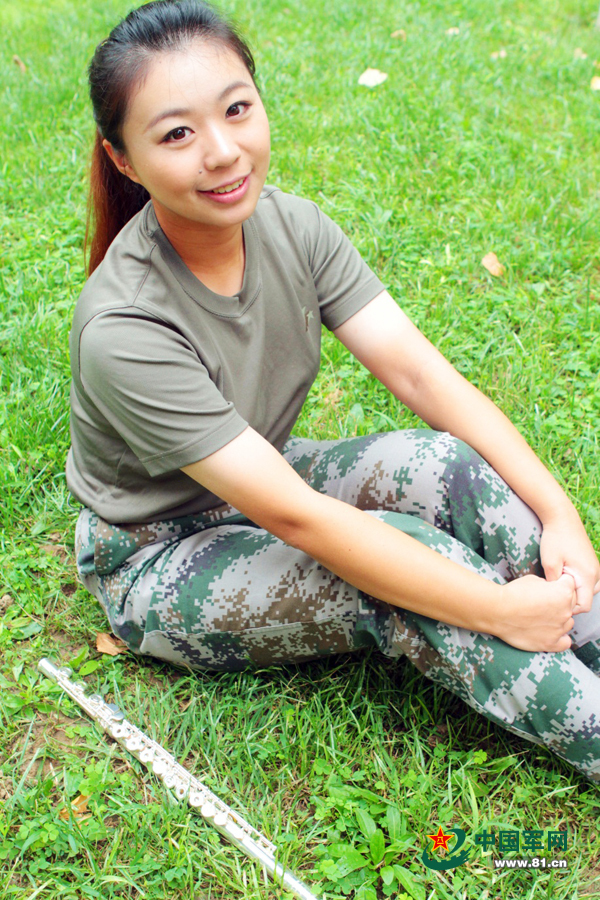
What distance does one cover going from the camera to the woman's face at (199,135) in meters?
1.54

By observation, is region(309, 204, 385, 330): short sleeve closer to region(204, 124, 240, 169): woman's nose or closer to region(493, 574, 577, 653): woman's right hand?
region(204, 124, 240, 169): woman's nose

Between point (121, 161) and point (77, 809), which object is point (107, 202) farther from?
point (77, 809)

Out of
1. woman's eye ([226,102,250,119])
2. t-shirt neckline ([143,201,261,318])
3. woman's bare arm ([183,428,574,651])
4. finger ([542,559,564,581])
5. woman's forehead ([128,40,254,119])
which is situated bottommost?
finger ([542,559,564,581])

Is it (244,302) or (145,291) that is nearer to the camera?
(145,291)

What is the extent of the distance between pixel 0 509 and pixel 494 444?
1.43 metres

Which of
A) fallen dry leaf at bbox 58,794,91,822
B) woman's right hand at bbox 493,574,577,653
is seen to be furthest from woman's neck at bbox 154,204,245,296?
fallen dry leaf at bbox 58,794,91,822

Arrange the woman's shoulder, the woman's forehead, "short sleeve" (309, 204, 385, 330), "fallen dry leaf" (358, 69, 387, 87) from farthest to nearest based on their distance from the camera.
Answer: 1. "fallen dry leaf" (358, 69, 387, 87)
2. "short sleeve" (309, 204, 385, 330)
3. the woman's shoulder
4. the woman's forehead

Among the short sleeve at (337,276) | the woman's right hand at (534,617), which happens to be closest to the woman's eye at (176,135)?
the short sleeve at (337,276)

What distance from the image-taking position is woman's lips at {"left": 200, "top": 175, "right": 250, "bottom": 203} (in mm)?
1618

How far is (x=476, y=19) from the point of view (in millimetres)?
5027

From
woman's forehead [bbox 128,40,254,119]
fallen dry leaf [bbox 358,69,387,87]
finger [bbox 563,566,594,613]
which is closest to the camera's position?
woman's forehead [bbox 128,40,254,119]

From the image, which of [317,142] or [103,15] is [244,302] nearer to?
[317,142]

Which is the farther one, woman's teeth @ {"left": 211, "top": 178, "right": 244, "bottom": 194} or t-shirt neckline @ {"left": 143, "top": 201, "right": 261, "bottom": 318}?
t-shirt neckline @ {"left": 143, "top": 201, "right": 261, "bottom": 318}

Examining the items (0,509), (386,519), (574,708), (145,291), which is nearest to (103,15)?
(0,509)
